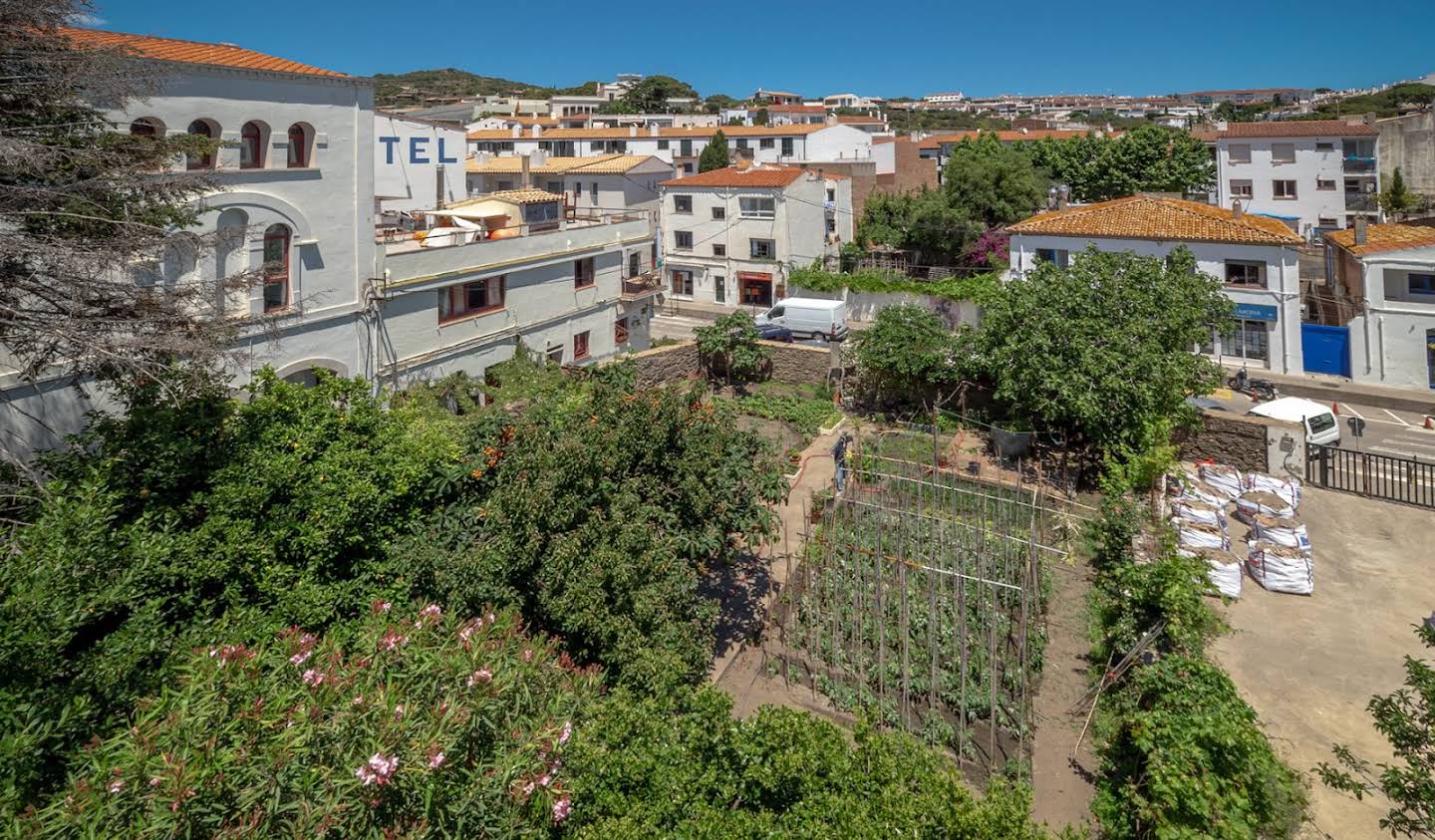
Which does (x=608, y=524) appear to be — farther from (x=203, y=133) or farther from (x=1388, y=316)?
(x=1388, y=316)

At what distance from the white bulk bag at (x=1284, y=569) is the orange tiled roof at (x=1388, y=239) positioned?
769 inches

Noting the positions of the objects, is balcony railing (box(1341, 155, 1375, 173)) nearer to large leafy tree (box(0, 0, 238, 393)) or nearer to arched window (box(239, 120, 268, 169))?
arched window (box(239, 120, 268, 169))

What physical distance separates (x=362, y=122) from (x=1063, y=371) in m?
17.5

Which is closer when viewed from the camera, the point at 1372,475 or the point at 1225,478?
the point at 1225,478

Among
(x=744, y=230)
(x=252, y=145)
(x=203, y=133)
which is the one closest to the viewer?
(x=203, y=133)

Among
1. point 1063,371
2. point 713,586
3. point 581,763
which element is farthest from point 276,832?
point 1063,371

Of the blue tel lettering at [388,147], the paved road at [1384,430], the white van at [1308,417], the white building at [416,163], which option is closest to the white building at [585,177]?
the white building at [416,163]

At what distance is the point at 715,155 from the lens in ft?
181

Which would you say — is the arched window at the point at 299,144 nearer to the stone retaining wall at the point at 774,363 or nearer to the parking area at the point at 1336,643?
the stone retaining wall at the point at 774,363

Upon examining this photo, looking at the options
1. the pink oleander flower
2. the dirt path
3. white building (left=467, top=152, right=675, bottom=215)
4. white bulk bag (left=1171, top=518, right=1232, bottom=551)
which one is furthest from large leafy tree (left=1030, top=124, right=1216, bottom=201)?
the pink oleander flower

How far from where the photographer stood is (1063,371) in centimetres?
1778

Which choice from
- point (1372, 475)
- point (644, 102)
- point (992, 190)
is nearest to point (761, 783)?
point (1372, 475)

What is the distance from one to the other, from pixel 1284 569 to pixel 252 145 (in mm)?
21785

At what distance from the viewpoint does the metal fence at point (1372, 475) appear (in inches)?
667
